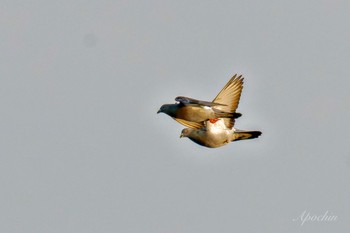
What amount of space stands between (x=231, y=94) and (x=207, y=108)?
9.04ft

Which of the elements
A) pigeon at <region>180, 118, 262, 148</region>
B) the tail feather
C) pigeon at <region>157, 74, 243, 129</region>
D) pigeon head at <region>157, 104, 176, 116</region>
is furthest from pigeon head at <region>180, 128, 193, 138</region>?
the tail feather

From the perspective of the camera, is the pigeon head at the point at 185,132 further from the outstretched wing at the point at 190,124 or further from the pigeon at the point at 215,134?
the outstretched wing at the point at 190,124

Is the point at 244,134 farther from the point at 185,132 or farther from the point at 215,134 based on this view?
the point at 185,132

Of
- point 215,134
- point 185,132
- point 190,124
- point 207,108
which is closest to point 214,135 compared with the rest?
point 215,134

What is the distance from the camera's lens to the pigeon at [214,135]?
39.2m

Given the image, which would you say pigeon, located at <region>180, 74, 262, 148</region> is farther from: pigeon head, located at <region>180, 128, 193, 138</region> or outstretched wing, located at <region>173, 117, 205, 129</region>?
outstretched wing, located at <region>173, 117, 205, 129</region>

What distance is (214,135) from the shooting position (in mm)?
39219

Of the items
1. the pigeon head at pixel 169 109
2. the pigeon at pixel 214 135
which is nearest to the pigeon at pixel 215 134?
the pigeon at pixel 214 135

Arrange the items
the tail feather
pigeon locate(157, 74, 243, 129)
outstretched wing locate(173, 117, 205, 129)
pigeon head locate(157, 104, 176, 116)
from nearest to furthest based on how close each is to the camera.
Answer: pigeon locate(157, 74, 243, 129), pigeon head locate(157, 104, 176, 116), the tail feather, outstretched wing locate(173, 117, 205, 129)

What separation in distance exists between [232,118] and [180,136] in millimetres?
2221

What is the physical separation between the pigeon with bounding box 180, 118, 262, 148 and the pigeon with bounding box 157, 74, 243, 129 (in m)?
0.30

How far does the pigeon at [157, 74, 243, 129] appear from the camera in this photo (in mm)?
37125

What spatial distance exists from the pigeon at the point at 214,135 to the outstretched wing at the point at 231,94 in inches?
33.4

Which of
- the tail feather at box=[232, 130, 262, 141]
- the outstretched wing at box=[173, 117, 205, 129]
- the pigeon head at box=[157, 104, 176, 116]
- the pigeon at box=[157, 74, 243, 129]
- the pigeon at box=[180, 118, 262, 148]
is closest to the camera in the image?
the pigeon at box=[157, 74, 243, 129]
